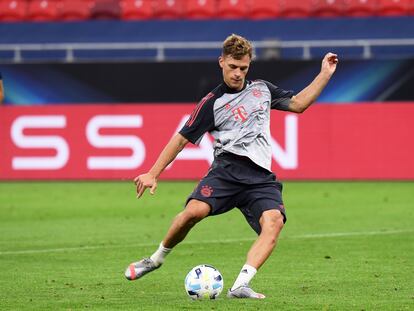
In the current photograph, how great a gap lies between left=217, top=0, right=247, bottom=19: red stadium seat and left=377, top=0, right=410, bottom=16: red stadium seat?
10.5ft

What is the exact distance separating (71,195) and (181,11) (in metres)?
8.44

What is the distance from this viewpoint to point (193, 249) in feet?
40.1

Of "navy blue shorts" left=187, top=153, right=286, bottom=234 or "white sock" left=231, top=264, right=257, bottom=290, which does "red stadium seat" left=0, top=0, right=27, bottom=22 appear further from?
"white sock" left=231, top=264, right=257, bottom=290

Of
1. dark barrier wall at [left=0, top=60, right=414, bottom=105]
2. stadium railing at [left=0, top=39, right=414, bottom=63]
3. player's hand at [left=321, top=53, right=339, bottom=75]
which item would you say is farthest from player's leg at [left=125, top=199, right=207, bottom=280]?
stadium railing at [left=0, top=39, right=414, bottom=63]

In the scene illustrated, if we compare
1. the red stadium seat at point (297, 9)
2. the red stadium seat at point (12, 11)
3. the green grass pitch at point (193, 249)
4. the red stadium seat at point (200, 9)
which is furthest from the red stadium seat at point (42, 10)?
the green grass pitch at point (193, 249)

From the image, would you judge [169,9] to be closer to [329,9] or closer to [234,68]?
[329,9]

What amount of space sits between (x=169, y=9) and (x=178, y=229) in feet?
60.4

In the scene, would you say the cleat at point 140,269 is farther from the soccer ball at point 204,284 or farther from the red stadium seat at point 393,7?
the red stadium seat at point 393,7

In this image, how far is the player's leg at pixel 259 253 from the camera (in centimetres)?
814

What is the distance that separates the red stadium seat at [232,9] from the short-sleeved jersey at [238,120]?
1782 cm

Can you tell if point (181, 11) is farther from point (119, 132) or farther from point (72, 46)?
point (119, 132)

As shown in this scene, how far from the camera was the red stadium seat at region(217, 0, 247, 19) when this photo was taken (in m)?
26.2

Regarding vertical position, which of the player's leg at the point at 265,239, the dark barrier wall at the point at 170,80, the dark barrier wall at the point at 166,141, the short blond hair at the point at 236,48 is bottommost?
the dark barrier wall at the point at 166,141

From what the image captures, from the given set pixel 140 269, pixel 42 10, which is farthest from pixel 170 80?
pixel 140 269
